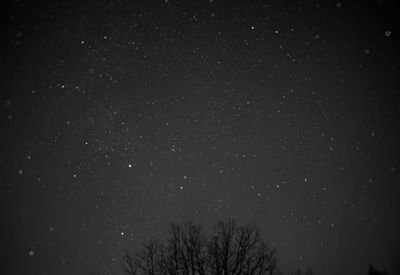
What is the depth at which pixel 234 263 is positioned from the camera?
1198cm

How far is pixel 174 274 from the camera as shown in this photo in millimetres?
11875

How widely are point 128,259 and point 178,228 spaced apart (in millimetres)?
2360

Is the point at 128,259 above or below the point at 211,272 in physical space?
above

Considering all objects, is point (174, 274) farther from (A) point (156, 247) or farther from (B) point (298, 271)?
(B) point (298, 271)

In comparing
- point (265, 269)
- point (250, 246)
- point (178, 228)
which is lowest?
point (265, 269)

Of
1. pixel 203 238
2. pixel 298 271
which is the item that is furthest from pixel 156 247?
pixel 298 271

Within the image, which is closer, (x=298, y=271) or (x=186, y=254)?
(x=186, y=254)

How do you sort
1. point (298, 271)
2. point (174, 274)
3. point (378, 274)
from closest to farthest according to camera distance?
point (174, 274)
point (298, 271)
point (378, 274)

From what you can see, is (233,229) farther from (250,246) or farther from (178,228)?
(178,228)

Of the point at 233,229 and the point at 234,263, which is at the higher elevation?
the point at 233,229

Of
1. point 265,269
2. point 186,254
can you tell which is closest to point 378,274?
point 265,269

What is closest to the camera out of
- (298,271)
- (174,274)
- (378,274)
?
(174,274)

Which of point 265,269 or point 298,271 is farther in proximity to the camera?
point 298,271

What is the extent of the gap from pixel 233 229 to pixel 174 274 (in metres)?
2.94
